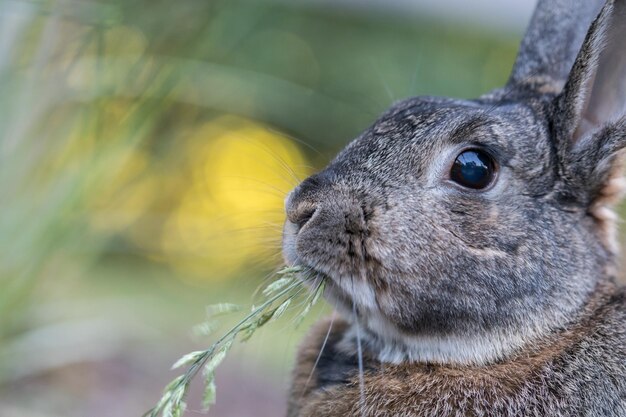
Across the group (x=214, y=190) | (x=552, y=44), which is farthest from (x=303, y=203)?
(x=214, y=190)

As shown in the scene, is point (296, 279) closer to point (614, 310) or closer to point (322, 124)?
point (614, 310)

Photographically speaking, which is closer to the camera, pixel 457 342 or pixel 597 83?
pixel 457 342

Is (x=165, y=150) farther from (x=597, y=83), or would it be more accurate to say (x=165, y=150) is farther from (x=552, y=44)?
(x=597, y=83)

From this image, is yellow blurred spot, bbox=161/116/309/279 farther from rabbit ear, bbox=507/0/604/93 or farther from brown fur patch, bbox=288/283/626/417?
brown fur patch, bbox=288/283/626/417

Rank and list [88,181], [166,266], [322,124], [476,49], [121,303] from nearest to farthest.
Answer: [88,181], [121,303], [322,124], [476,49], [166,266]

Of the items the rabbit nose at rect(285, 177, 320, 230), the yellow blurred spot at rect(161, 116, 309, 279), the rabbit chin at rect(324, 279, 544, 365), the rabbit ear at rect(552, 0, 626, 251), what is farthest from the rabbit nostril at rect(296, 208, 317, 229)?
the yellow blurred spot at rect(161, 116, 309, 279)

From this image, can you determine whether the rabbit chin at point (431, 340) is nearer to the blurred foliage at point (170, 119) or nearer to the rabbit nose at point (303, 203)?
the rabbit nose at point (303, 203)

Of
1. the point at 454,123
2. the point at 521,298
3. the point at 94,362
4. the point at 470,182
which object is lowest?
the point at 521,298

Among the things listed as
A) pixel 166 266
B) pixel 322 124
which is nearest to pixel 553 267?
pixel 322 124
